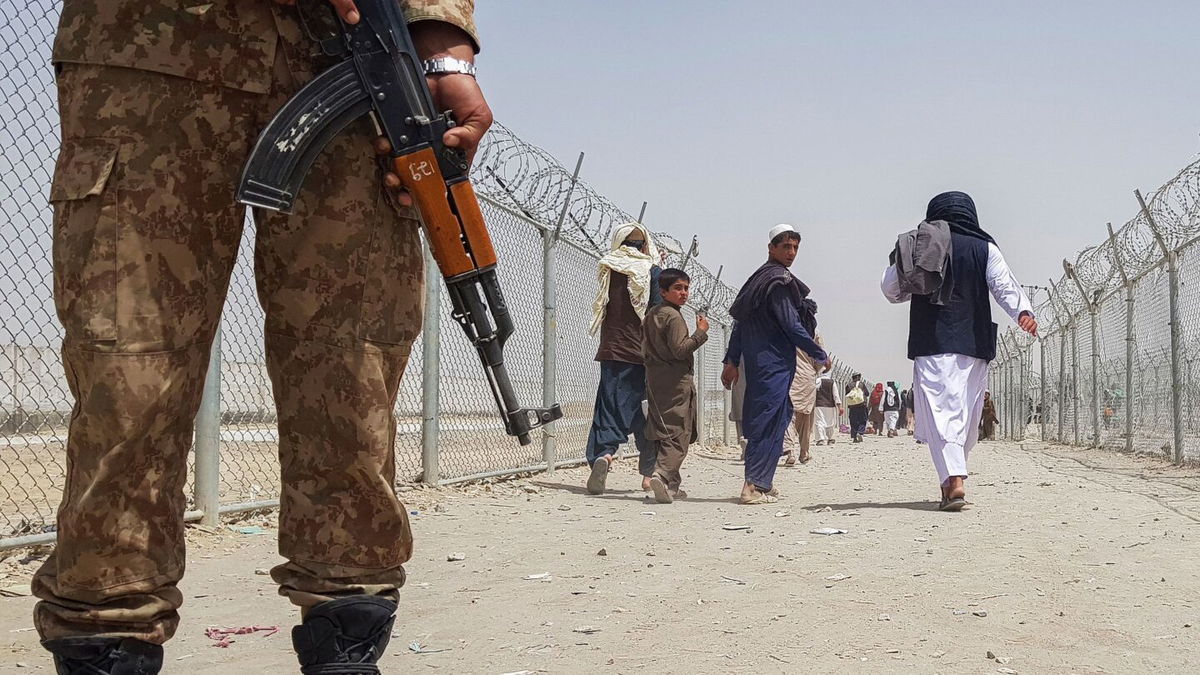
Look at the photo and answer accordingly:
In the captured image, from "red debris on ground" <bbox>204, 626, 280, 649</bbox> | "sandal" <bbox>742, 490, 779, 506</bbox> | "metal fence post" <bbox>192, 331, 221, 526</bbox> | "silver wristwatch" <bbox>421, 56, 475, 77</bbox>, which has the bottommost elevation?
"red debris on ground" <bbox>204, 626, 280, 649</bbox>

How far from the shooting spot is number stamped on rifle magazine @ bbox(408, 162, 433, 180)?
1.96m

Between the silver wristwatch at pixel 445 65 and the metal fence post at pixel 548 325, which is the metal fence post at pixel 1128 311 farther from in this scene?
the silver wristwatch at pixel 445 65

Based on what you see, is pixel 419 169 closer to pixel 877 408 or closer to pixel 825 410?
pixel 825 410

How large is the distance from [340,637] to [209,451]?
3.15m

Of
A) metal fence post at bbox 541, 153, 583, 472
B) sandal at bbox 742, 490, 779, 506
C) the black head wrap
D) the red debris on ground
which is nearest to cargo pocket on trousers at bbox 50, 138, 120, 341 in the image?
the red debris on ground

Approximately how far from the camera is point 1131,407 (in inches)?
460

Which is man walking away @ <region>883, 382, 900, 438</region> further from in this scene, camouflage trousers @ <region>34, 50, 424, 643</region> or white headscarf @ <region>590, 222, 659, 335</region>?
camouflage trousers @ <region>34, 50, 424, 643</region>

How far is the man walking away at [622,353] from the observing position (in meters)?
7.73

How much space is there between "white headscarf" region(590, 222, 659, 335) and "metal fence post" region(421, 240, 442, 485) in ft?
5.02

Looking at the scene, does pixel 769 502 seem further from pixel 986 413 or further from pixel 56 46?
pixel 986 413

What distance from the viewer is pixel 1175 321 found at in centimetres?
950

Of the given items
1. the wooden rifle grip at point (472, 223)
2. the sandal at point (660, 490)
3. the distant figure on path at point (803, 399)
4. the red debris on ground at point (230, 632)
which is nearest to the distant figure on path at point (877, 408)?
the distant figure on path at point (803, 399)

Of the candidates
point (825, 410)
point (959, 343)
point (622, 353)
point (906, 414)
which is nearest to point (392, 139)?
point (959, 343)

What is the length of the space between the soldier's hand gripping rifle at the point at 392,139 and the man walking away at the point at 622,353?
5570 mm
